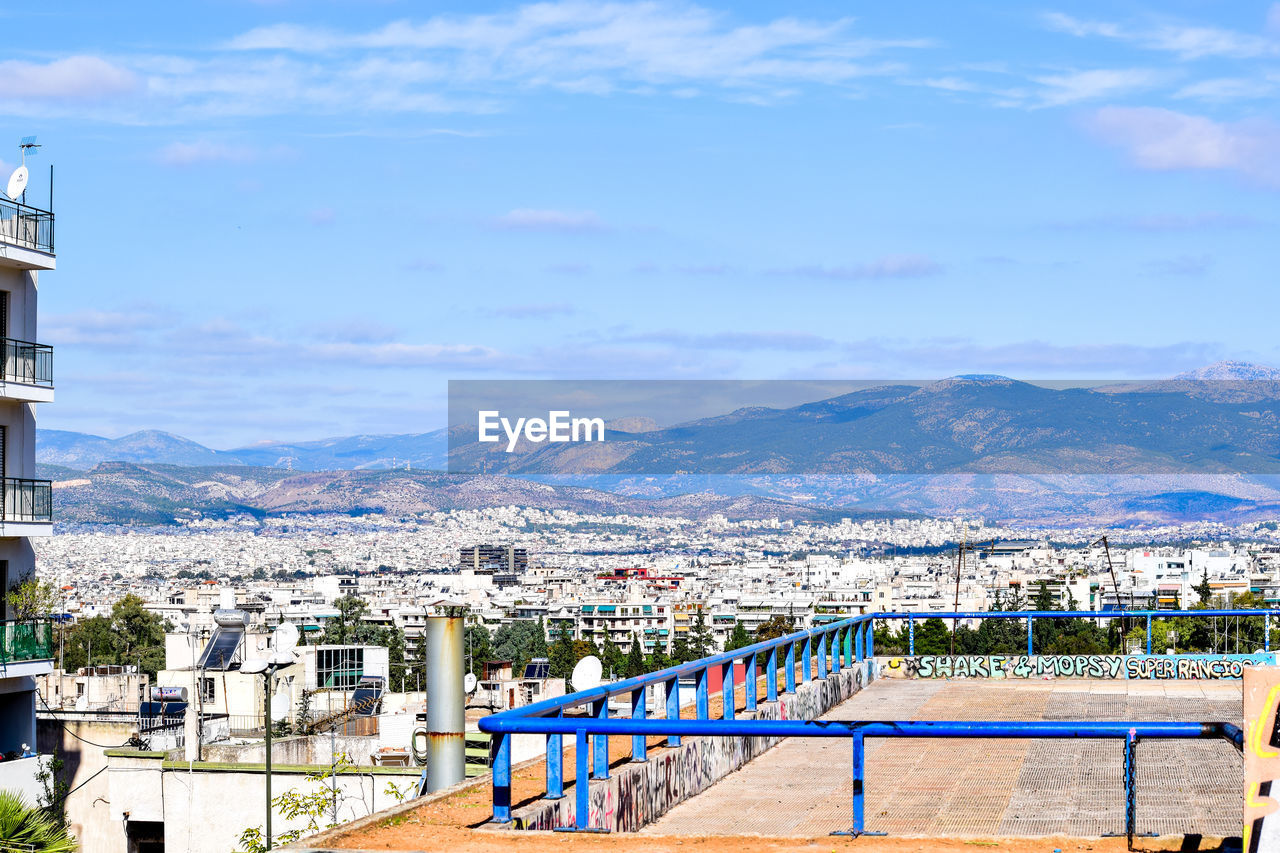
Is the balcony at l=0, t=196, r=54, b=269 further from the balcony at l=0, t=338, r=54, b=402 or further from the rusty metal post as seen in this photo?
the rusty metal post

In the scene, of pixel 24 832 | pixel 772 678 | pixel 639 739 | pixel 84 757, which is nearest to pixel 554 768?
pixel 639 739

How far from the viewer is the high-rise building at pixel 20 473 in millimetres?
29875

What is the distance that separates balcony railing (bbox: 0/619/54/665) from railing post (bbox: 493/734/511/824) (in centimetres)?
2529

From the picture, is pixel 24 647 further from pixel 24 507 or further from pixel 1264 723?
pixel 1264 723

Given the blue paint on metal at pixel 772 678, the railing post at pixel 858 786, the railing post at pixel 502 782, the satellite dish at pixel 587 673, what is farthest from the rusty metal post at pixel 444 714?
the blue paint on metal at pixel 772 678

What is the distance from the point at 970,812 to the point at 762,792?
5.03ft

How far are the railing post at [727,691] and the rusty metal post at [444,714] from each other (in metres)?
3.11

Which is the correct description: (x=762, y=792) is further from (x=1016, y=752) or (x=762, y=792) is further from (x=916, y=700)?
(x=916, y=700)

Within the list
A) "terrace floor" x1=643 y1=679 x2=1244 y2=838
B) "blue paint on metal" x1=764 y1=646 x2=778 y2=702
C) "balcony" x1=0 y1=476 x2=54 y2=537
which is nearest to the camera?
"terrace floor" x1=643 y1=679 x2=1244 y2=838

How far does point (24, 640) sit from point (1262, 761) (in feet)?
92.7

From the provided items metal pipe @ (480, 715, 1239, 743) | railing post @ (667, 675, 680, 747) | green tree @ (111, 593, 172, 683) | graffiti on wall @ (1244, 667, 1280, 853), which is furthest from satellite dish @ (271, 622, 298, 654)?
green tree @ (111, 593, 172, 683)

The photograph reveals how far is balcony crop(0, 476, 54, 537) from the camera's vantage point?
30156 millimetres

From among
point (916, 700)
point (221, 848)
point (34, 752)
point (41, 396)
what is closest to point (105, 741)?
point (34, 752)

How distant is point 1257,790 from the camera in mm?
5926
